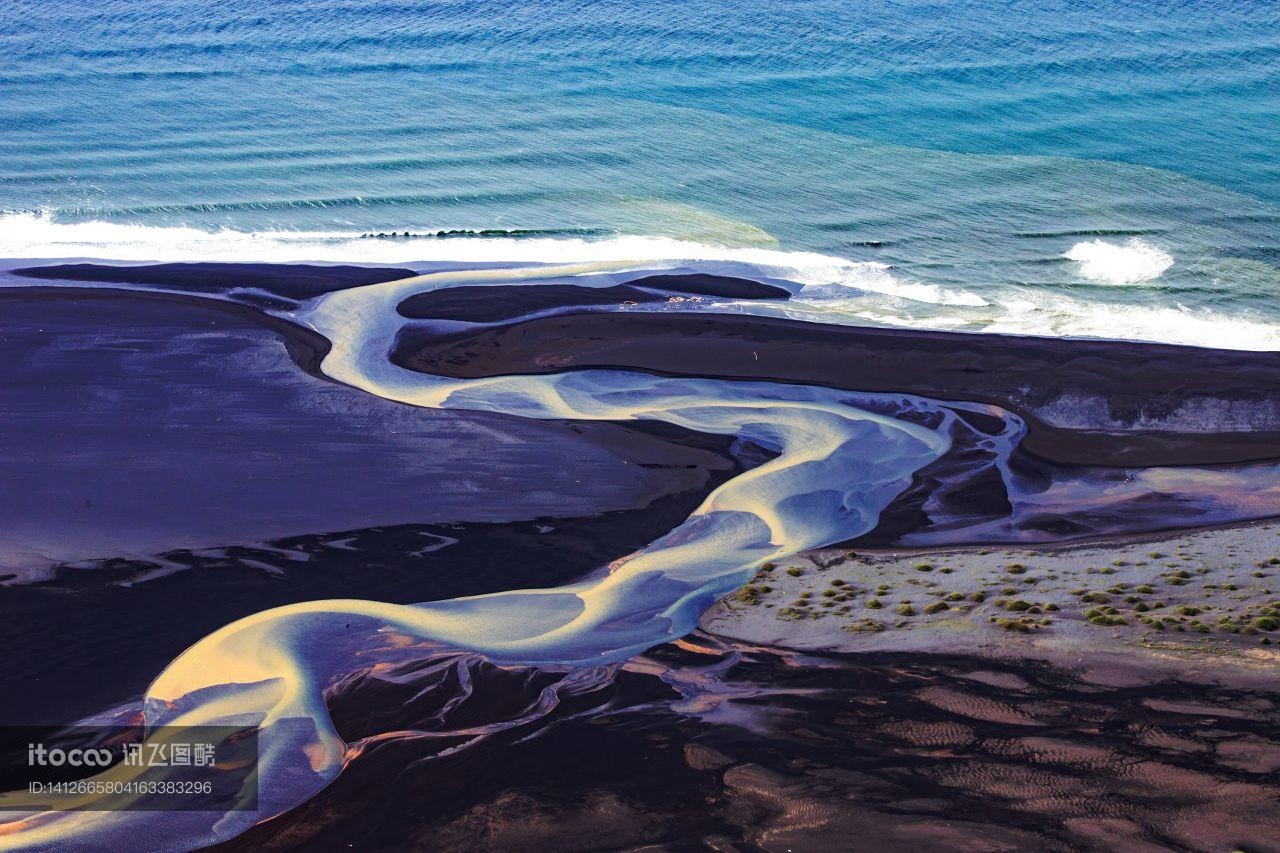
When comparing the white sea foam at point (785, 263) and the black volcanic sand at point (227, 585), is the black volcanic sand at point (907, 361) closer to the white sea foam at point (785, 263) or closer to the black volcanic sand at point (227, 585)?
the white sea foam at point (785, 263)

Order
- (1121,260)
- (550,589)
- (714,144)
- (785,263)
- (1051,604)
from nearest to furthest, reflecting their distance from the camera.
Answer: (1051,604)
(550,589)
(785,263)
(1121,260)
(714,144)

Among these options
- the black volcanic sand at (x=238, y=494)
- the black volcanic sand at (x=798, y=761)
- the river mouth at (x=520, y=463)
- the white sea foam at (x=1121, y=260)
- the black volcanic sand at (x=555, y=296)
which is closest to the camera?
the black volcanic sand at (x=798, y=761)

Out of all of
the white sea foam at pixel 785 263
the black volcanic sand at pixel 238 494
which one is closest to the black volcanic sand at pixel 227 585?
the black volcanic sand at pixel 238 494

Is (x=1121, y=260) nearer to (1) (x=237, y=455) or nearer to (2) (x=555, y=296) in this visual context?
(2) (x=555, y=296)

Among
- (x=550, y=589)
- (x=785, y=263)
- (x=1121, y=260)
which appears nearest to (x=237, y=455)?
(x=550, y=589)

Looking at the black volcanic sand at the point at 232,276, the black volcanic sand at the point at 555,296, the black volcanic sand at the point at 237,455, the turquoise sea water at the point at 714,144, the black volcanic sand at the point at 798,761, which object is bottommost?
the black volcanic sand at the point at 798,761

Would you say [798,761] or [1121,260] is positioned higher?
[1121,260]

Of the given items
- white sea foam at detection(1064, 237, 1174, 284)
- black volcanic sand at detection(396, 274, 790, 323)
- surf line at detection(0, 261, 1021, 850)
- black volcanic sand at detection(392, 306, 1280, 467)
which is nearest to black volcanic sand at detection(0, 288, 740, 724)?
surf line at detection(0, 261, 1021, 850)
